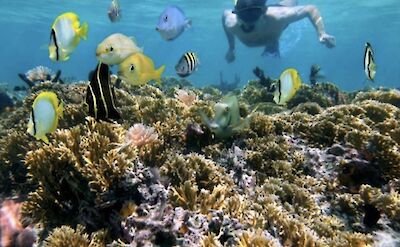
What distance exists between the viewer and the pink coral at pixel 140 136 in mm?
4215

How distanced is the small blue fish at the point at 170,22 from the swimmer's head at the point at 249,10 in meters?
7.26

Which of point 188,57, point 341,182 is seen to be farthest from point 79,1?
point 341,182

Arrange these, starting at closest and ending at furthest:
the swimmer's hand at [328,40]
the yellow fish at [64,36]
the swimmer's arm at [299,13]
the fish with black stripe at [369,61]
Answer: the yellow fish at [64,36] → the fish with black stripe at [369,61] → the swimmer's hand at [328,40] → the swimmer's arm at [299,13]

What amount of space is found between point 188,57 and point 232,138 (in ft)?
5.94

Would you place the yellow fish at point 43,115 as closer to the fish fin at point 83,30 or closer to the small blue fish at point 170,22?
the fish fin at point 83,30

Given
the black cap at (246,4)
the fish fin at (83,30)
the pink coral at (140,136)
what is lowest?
the pink coral at (140,136)

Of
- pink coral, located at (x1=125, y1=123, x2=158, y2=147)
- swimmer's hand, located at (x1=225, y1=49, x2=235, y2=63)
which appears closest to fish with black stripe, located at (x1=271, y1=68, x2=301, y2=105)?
pink coral, located at (x1=125, y1=123, x2=158, y2=147)

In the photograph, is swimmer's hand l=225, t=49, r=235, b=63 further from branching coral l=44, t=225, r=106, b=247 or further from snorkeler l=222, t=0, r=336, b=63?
branching coral l=44, t=225, r=106, b=247

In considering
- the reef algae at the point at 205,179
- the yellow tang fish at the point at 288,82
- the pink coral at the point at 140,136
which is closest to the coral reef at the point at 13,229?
the reef algae at the point at 205,179

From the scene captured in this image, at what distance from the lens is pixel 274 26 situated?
14.6m

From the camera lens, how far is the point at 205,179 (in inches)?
158

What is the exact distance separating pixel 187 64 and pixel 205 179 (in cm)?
270

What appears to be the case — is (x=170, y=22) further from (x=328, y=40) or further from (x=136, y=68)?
(x=328, y=40)

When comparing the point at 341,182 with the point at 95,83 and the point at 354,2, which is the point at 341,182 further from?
the point at 354,2
